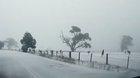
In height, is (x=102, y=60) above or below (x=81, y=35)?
below

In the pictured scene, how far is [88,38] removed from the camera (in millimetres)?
103125

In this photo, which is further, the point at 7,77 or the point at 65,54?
the point at 65,54

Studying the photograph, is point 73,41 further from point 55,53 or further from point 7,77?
point 7,77

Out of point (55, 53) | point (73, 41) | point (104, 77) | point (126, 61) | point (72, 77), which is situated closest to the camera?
point (104, 77)

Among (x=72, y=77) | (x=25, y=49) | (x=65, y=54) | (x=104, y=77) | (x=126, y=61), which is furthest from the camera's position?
(x=25, y=49)

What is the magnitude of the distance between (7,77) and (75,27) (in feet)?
273

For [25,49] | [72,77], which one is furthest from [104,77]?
[25,49]

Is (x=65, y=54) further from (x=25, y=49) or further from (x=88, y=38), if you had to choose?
(x=25, y=49)

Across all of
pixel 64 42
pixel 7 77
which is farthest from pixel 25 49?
pixel 7 77

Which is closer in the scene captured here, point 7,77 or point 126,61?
point 7,77

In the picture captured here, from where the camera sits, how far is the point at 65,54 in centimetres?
4712

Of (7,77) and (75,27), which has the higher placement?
(75,27)

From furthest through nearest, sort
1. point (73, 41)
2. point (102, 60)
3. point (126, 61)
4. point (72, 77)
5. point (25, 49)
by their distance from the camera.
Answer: point (25, 49) < point (73, 41) < point (102, 60) < point (126, 61) < point (72, 77)

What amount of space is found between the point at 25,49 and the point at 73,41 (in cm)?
2816
